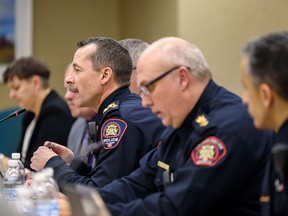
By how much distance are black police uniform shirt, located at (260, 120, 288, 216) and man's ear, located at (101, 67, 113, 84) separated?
1.09 meters

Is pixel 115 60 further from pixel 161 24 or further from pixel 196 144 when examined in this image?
pixel 161 24

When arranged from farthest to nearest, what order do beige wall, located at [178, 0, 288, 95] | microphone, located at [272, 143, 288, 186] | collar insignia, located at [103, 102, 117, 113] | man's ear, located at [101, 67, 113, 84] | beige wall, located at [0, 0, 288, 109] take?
beige wall, located at [0, 0, 288, 109] < beige wall, located at [178, 0, 288, 95] < man's ear, located at [101, 67, 113, 84] < collar insignia, located at [103, 102, 117, 113] < microphone, located at [272, 143, 288, 186]

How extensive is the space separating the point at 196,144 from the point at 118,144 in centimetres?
57

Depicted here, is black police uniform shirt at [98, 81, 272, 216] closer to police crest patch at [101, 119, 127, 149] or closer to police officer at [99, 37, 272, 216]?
police officer at [99, 37, 272, 216]

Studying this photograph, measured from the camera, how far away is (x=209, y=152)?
193 centimetres

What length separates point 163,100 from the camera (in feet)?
6.83

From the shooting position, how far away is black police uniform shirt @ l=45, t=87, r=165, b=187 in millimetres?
2490

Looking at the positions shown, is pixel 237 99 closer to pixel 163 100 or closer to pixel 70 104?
pixel 163 100

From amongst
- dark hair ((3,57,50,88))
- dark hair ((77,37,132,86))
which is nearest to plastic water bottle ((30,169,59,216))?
dark hair ((77,37,132,86))

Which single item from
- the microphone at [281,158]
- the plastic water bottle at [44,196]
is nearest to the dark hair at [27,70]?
the plastic water bottle at [44,196]

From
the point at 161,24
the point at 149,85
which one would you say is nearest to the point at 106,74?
the point at 149,85

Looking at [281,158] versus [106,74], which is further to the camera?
[106,74]

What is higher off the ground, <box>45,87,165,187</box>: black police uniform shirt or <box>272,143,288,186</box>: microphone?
<box>272,143,288,186</box>: microphone

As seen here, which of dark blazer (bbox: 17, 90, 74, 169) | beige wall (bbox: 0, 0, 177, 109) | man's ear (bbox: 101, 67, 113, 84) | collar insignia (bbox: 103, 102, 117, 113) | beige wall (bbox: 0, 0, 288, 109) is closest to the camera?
collar insignia (bbox: 103, 102, 117, 113)
